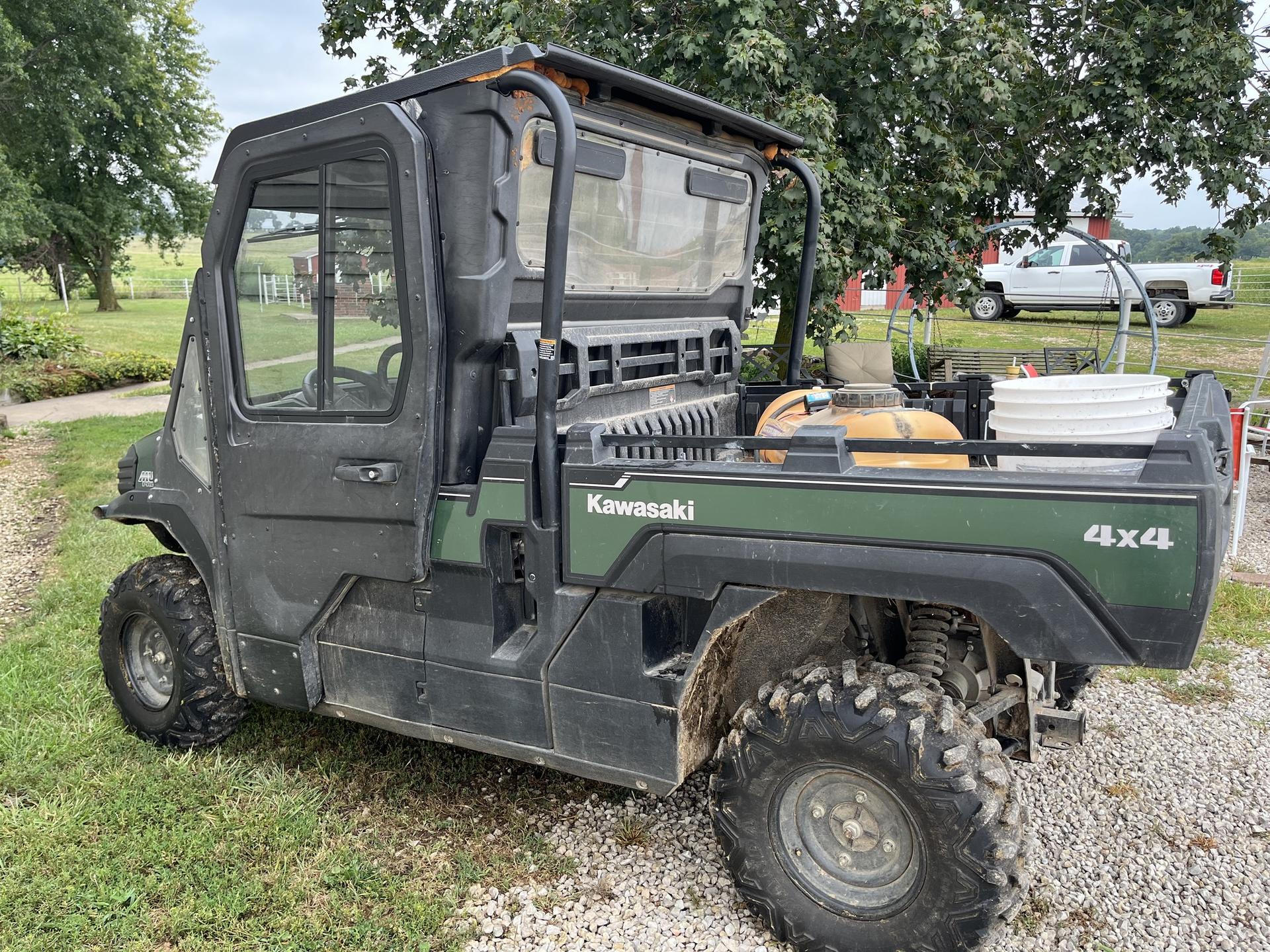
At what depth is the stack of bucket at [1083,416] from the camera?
8.46 ft

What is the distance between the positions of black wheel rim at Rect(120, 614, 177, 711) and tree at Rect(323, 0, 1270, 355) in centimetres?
522

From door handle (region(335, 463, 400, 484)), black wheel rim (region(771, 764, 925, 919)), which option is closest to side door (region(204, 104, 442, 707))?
door handle (region(335, 463, 400, 484))

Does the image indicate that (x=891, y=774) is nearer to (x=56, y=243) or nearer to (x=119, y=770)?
(x=119, y=770)

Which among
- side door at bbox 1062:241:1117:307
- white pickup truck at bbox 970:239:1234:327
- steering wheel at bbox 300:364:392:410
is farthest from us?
side door at bbox 1062:241:1117:307

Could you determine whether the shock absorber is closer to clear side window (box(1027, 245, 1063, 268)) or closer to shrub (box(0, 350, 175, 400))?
shrub (box(0, 350, 175, 400))

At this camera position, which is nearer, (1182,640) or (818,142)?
(1182,640)

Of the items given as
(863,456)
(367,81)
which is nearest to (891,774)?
(863,456)

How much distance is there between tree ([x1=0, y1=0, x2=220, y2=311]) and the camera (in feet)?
68.5

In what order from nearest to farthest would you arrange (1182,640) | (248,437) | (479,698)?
(1182,640), (479,698), (248,437)

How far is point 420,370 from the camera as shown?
3.00m

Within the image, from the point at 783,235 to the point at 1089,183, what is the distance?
3.47 m

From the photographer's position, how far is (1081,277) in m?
22.2

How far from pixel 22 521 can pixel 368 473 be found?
7056mm

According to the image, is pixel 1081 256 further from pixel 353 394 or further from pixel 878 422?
pixel 353 394
